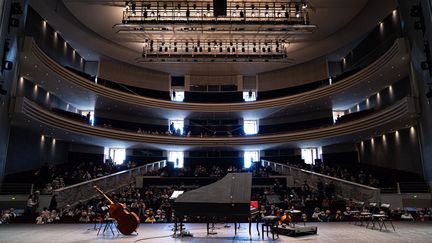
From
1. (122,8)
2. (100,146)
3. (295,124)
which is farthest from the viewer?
(295,124)

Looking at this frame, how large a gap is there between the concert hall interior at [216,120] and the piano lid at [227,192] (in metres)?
0.03

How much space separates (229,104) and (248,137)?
11.3 feet

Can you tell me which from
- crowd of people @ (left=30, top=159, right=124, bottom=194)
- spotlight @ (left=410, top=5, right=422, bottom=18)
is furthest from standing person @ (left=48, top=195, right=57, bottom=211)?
spotlight @ (left=410, top=5, right=422, bottom=18)

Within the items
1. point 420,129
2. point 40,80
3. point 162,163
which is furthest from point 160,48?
point 420,129

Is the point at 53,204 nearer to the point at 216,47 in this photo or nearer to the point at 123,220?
the point at 123,220

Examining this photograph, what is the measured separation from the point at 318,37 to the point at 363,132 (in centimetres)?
761

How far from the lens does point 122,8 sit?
18797 mm

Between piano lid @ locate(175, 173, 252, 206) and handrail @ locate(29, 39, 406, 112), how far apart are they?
12.8m

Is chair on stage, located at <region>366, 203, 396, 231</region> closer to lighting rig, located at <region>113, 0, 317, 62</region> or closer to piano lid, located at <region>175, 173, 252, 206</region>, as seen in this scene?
piano lid, located at <region>175, 173, 252, 206</region>

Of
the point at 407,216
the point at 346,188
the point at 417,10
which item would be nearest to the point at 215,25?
the point at 417,10

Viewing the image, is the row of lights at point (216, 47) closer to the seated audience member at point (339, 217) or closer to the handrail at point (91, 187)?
the handrail at point (91, 187)

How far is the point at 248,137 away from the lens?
2708cm

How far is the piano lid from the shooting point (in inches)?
305

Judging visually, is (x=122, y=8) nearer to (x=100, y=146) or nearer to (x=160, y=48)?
(x=160, y=48)
